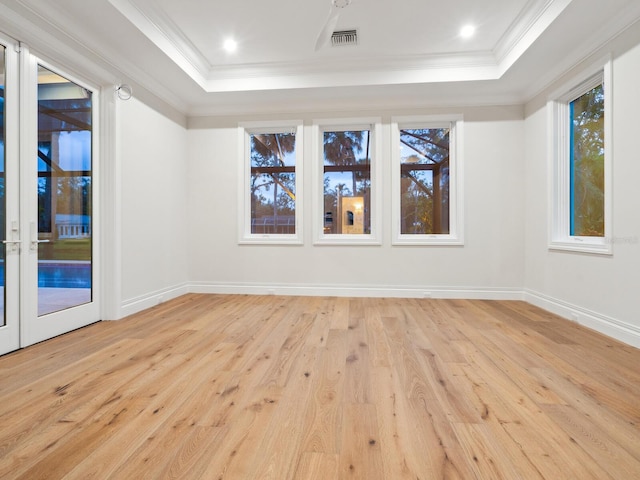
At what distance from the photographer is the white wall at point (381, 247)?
162 inches

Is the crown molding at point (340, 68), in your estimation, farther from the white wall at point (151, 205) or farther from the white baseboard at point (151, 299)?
the white baseboard at point (151, 299)

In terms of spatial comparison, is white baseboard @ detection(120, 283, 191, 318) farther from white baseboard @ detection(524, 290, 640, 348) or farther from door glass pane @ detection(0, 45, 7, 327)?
white baseboard @ detection(524, 290, 640, 348)

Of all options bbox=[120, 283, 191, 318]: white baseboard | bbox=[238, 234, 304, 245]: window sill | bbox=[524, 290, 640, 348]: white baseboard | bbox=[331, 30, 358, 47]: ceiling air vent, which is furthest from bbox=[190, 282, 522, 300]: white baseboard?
bbox=[331, 30, 358, 47]: ceiling air vent

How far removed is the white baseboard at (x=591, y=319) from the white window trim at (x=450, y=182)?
112 centimetres

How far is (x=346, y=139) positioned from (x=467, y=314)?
280cm

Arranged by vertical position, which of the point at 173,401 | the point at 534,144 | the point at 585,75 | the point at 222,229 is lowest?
the point at 173,401

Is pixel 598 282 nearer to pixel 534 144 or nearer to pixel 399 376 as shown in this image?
pixel 534 144

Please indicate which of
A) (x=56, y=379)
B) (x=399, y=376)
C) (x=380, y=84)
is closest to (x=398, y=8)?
(x=380, y=84)

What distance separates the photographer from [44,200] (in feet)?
8.54

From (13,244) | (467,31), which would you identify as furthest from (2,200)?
(467,31)

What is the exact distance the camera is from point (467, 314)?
11.2ft

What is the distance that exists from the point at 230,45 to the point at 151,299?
3.01 metres

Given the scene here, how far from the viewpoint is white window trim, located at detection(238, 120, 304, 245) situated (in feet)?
14.6

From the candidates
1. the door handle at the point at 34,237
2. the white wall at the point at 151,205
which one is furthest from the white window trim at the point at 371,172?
the door handle at the point at 34,237
